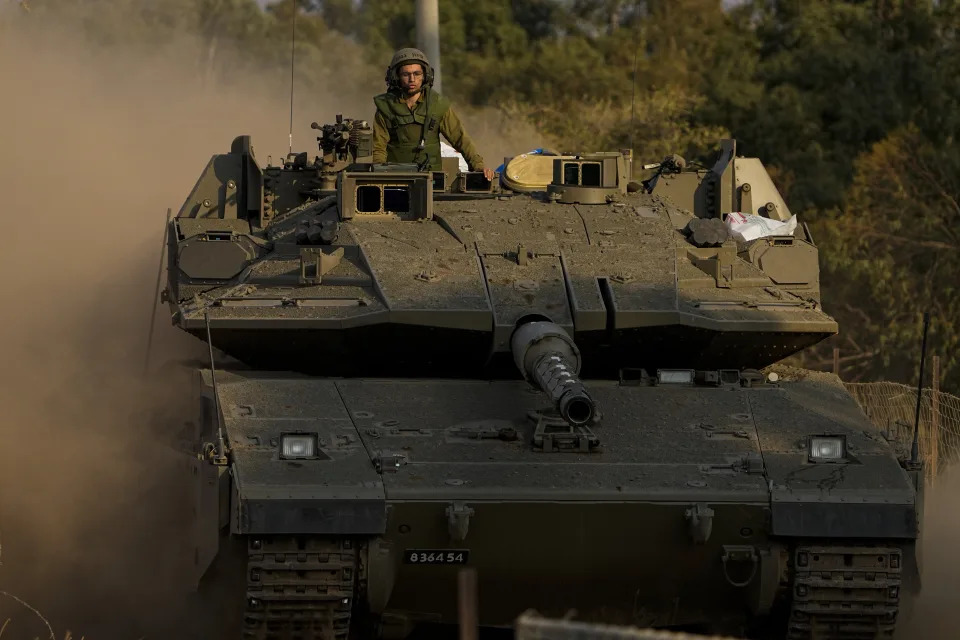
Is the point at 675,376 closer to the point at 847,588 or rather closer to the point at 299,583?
the point at 847,588

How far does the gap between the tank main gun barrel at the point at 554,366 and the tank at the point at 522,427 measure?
0.02 meters

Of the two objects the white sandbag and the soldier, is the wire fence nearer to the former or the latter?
the white sandbag

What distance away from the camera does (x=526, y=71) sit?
42.0m

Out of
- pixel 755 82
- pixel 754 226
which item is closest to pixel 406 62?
pixel 754 226

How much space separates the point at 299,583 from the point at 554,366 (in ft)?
6.52

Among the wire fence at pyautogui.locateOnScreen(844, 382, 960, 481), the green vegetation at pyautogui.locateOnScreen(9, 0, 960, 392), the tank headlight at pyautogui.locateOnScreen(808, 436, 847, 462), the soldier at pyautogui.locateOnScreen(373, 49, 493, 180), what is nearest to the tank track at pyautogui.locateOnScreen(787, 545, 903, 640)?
the tank headlight at pyautogui.locateOnScreen(808, 436, 847, 462)

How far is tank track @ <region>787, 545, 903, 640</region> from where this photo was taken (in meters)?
13.0

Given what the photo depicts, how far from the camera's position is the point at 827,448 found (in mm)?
13492

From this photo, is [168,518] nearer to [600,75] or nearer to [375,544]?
[375,544]

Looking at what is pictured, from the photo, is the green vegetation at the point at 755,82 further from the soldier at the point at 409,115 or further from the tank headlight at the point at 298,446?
the tank headlight at the point at 298,446

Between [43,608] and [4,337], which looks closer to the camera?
[43,608]

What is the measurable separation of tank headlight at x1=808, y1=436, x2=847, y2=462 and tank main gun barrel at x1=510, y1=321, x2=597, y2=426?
129cm

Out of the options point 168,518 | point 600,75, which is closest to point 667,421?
point 168,518

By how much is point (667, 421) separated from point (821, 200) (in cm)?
2325
